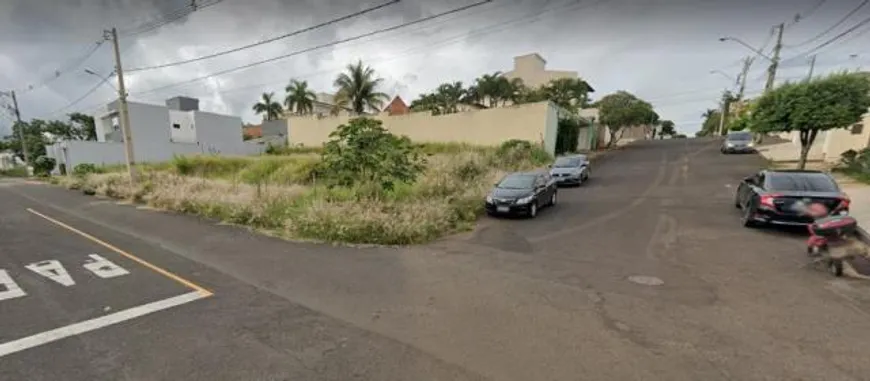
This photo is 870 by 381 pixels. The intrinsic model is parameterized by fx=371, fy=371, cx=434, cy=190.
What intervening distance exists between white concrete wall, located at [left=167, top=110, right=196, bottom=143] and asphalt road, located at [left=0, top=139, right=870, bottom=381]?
39.0 meters

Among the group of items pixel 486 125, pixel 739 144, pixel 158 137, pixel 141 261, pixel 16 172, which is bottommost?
pixel 16 172

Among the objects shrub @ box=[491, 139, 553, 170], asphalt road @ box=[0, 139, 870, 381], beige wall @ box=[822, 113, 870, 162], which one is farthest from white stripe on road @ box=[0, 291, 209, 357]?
beige wall @ box=[822, 113, 870, 162]

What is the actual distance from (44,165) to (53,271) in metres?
45.3

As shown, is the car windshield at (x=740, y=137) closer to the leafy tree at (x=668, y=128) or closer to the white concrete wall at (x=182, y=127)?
the white concrete wall at (x=182, y=127)

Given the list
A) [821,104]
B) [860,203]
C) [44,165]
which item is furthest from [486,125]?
[44,165]

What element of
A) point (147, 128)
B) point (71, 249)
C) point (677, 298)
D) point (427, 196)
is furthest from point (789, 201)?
point (147, 128)

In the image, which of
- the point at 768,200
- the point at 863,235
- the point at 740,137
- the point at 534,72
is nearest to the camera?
the point at 863,235

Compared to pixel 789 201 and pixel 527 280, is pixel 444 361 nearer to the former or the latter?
pixel 527 280

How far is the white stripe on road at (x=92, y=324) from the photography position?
4.02 m

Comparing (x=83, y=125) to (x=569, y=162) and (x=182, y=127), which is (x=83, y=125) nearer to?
(x=182, y=127)

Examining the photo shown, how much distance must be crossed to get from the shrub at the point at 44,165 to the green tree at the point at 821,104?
58149 mm

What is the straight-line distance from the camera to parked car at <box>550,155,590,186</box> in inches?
693

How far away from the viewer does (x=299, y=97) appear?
50.8 meters

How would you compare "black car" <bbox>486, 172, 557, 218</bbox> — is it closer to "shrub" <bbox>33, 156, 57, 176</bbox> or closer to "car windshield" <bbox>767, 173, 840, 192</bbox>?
"car windshield" <bbox>767, 173, 840, 192</bbox>
